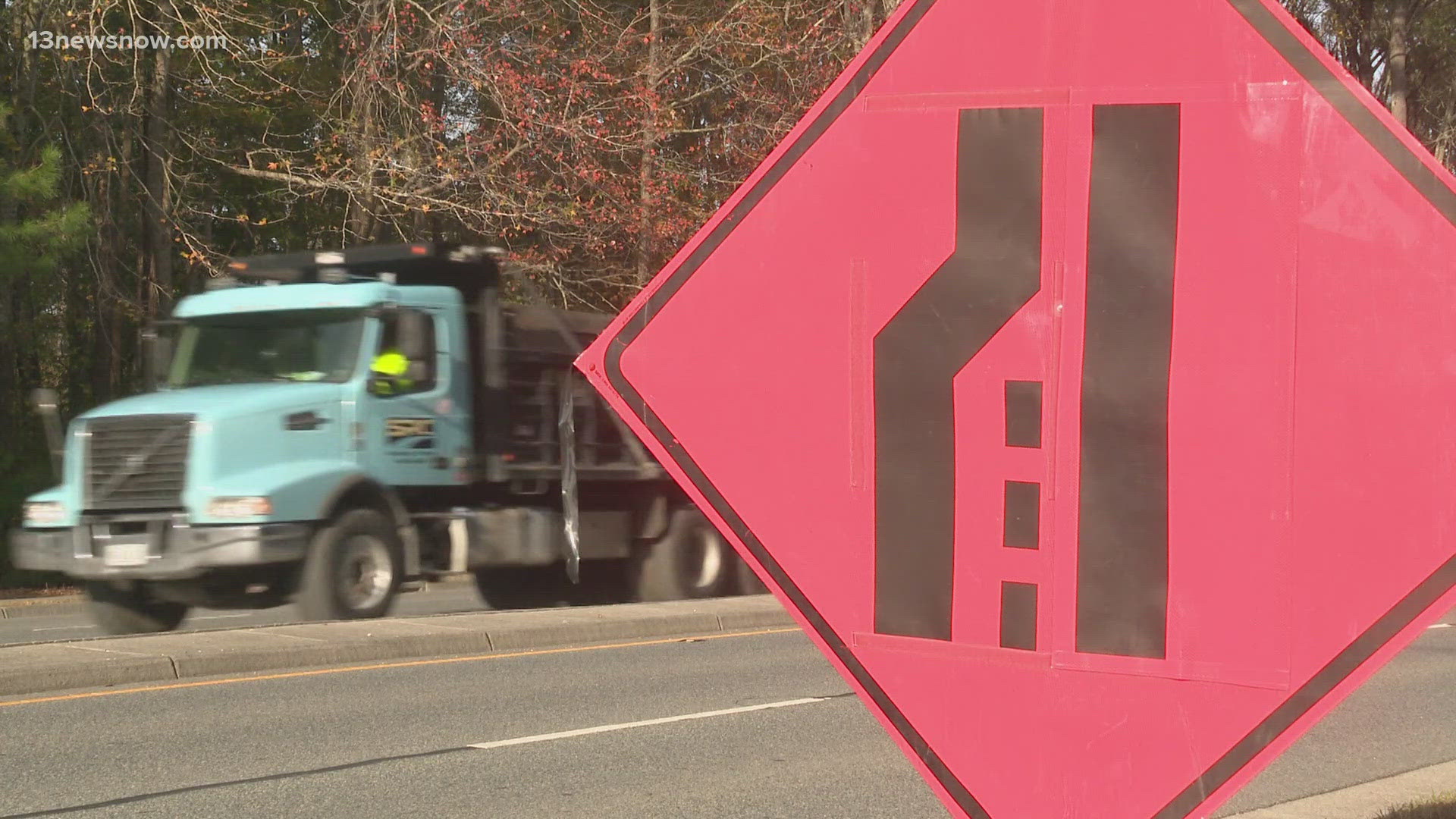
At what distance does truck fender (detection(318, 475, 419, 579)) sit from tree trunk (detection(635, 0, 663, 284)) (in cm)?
1064

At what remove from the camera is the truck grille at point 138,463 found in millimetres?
13375

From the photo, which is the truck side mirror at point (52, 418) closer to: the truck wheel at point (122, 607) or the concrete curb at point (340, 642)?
the truck wheel at point (122, 607)

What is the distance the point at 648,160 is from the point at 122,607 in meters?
12.7

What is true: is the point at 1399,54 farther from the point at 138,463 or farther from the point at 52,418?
the point at 52,418

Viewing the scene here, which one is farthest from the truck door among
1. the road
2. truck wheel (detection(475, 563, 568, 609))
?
the road

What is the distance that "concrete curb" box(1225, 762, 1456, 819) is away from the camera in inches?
247

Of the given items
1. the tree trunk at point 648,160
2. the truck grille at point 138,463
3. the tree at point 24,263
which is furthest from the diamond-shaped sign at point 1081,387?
the tree trunk at point 648,160

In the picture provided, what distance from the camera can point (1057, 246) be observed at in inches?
101

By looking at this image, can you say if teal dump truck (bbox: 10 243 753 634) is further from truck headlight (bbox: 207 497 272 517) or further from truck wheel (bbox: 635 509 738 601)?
truck wheel (bbox: 635 509 738 601)

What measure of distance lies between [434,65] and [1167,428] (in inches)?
846

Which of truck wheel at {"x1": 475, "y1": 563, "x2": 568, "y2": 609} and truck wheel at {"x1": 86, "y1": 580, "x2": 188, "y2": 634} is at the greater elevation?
truck wheel at {"x1": 86, "y1": 580, "x2": 188, "y2": 634}

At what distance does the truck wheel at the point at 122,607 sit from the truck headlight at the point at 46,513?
733 mm

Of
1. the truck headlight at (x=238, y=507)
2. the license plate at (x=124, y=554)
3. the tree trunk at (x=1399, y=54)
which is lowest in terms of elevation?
the license plate at (x=124, y=554)

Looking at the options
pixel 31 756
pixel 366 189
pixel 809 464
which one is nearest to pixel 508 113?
pixel 366 189
